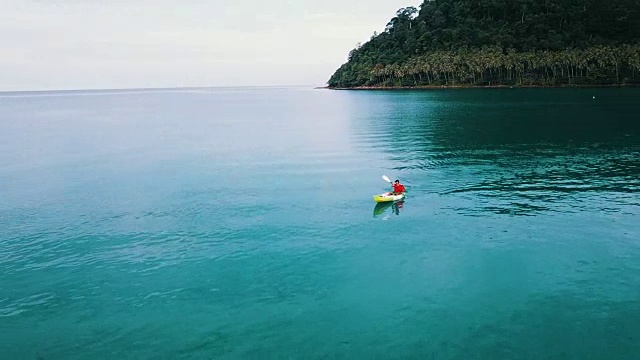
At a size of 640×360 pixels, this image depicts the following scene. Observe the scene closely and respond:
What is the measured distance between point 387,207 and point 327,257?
13.3 metres

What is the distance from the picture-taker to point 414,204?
47.5 m

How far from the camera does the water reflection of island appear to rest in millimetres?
45375

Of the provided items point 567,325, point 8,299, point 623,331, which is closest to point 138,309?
point 8,299

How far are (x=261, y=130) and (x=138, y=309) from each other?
92107mm

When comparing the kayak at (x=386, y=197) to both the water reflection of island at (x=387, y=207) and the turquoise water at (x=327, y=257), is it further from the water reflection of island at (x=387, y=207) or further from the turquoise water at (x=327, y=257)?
the turquoise water at (x=327, y=257)

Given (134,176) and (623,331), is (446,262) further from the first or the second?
(134,176)

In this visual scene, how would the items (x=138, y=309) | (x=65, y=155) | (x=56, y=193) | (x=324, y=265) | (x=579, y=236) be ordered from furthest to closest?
(x=65, y=155), (x=56, y=193), (x=579, y=236), (x=324, y=265), (x=138, y=309)

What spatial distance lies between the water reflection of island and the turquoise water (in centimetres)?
27

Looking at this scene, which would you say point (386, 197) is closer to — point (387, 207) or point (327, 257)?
point (387, 207)

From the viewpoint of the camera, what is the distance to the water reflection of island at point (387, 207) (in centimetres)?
4538

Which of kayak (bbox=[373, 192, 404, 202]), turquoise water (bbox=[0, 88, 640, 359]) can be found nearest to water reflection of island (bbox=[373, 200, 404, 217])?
turquoise water (bbox=[0, 88, 640, 359])

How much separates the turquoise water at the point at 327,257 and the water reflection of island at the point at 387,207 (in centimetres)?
27

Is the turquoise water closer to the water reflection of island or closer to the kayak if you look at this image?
the water reflection of island

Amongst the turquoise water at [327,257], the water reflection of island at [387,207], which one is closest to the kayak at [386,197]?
the water reflection of island at [387,207]
